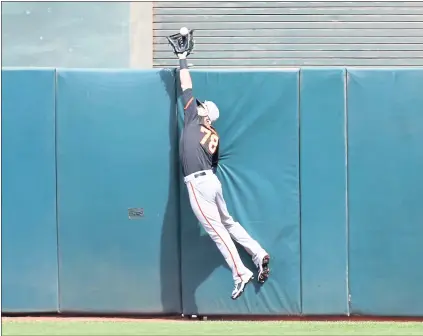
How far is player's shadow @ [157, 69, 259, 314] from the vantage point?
754 centimetres

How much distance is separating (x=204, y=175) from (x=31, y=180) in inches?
62.5

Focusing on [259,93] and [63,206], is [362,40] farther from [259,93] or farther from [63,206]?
[63,206]

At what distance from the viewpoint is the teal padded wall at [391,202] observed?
24.5 ft

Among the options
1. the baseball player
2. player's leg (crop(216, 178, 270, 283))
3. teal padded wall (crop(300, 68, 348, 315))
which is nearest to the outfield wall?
teal padded wall (crop(300, 68, 348, 315))

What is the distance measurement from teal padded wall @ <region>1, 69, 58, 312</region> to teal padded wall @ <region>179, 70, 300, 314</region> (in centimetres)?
119

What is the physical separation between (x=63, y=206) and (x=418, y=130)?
10.5 feet

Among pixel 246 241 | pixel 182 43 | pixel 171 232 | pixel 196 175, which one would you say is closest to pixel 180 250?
pixel 171 232

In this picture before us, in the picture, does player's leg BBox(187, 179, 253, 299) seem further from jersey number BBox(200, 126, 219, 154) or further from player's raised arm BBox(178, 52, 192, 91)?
player's raised arm BBox(178, 52, 192, 91)

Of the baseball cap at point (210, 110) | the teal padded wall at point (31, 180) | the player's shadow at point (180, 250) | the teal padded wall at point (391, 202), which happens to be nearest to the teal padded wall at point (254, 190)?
the player's shadow at point (180, 250)

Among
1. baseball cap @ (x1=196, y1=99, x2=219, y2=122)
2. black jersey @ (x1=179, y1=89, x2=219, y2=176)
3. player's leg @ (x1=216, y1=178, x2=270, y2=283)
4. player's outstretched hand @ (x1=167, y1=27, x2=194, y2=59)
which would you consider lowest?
player's leg @ (x1=216, y1=178, x2=270, y2=283)

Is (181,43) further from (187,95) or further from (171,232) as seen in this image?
(171,232)

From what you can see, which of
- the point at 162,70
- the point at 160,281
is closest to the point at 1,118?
the point at 162,70

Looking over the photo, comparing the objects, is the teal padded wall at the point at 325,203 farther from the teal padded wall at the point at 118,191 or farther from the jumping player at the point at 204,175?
the teal padded wall at the point at 118,191

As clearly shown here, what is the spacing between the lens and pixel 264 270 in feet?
24.3
